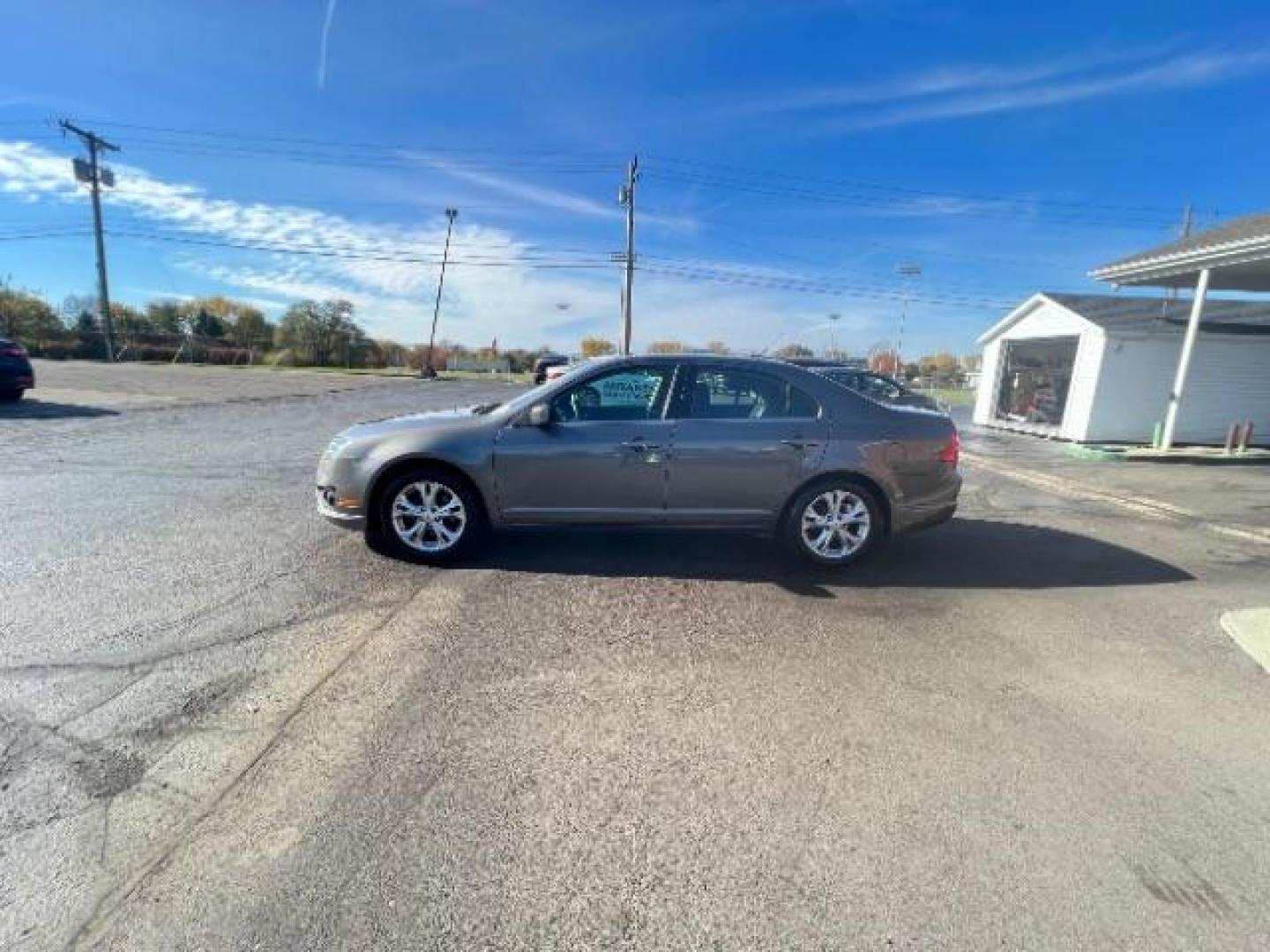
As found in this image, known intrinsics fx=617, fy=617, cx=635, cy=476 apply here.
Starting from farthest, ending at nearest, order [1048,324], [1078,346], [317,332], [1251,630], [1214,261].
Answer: [317,332], [1048,324], [1078,346], [1214,261], [1251,630]

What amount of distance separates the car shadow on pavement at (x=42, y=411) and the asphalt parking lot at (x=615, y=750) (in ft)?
33.3

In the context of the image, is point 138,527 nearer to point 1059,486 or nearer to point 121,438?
point 121,438

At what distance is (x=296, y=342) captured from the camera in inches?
2231

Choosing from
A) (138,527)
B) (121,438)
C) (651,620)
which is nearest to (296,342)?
(121,438)

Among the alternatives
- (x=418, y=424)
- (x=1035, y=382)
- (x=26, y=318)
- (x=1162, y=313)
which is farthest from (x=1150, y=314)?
(x=26, y=318)

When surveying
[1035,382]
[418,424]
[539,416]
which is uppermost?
[1035,382]

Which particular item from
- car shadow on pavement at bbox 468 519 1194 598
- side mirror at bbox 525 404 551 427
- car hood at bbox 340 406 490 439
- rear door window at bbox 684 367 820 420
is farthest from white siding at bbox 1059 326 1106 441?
car hood at bbox 340 406 490 439

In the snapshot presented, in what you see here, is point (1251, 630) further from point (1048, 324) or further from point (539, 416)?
point (1048, 324)

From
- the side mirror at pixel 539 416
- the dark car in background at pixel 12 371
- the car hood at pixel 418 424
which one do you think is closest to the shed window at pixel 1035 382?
the side mirror at pixel 539 416

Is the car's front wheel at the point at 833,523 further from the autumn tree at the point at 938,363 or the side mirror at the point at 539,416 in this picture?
the autumn tree at the point at 938,363

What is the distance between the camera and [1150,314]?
54.4 feet

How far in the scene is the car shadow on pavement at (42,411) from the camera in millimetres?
12258

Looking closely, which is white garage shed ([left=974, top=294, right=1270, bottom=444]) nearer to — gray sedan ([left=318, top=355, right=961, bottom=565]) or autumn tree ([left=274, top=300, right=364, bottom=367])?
gray sedan ([left=318, top=355, right=961, bottom=565])

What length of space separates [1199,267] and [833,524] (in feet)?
42.8
